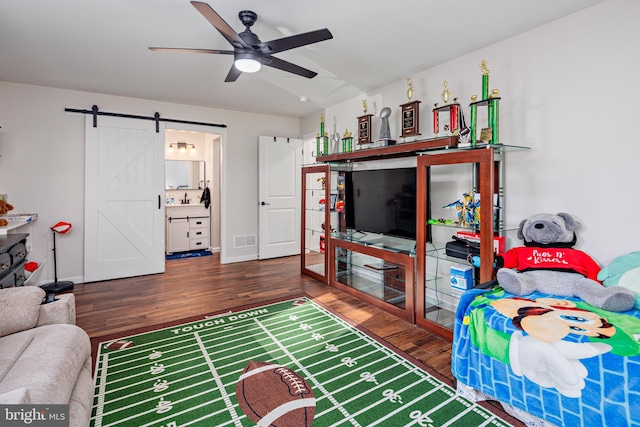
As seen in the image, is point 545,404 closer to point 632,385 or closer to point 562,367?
point 562,367

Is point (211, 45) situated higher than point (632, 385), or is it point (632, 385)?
point (211, 45)

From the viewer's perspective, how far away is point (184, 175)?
656cm

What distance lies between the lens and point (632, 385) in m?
1.34

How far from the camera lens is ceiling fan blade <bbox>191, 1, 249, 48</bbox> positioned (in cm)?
177

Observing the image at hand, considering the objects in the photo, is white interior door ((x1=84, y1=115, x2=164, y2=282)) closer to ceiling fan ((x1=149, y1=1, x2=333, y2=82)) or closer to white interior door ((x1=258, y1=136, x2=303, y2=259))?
white interior door ((x1=258, y1=136, x2=303, y2=259))

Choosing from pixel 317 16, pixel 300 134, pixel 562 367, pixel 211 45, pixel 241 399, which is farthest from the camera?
pixel 300 134

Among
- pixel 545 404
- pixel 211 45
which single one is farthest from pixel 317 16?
pixel 545 404

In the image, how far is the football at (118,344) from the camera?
251 centimetres

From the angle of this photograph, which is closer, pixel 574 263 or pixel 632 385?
pixel 632 385

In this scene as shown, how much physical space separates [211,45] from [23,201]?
123 inches

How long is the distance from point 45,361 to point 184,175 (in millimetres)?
5533

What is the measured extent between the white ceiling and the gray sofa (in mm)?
1977

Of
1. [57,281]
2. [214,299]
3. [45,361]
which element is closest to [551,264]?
[45,361]

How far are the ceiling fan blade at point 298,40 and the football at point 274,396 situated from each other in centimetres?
217
